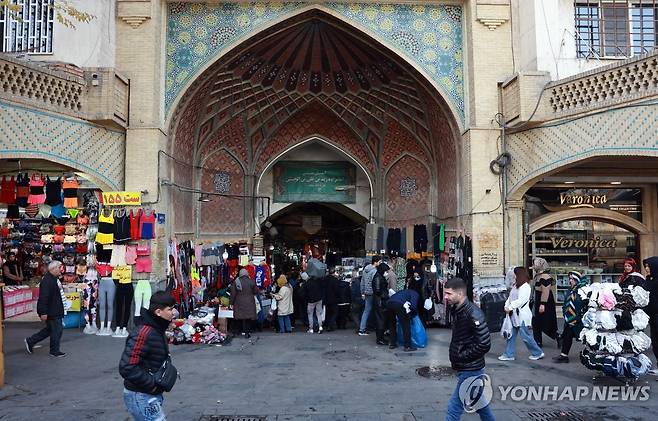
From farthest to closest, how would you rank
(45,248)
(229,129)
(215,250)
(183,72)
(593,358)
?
(229,129), (215,250), (45,248), (183,72), (593,358)

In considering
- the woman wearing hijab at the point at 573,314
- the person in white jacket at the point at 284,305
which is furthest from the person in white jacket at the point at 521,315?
the person in white jacket at the point at 284,305

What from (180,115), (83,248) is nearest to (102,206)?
(83,248)

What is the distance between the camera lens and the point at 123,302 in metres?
8.66

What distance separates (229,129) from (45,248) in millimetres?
5154

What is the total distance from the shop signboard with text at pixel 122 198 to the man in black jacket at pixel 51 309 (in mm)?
1936

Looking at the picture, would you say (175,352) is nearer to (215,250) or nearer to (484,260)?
(215,250)

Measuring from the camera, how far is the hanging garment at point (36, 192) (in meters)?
8.77

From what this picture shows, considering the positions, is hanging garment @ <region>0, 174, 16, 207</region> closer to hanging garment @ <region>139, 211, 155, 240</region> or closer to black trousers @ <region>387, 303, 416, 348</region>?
hanging garment @ <region>139, 211, 155, 240</region>

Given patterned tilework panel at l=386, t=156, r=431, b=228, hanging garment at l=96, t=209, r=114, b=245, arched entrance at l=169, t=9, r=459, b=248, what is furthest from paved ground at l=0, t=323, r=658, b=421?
patterned tilework panel at l=386, t=156, r=431, b=228

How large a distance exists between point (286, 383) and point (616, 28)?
903 centimetres

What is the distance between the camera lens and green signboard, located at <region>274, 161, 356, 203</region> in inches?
573

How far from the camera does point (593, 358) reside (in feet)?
18.0

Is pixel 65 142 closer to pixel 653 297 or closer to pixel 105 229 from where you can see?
pixel 105 229

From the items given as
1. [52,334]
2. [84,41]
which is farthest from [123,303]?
[84,41]
